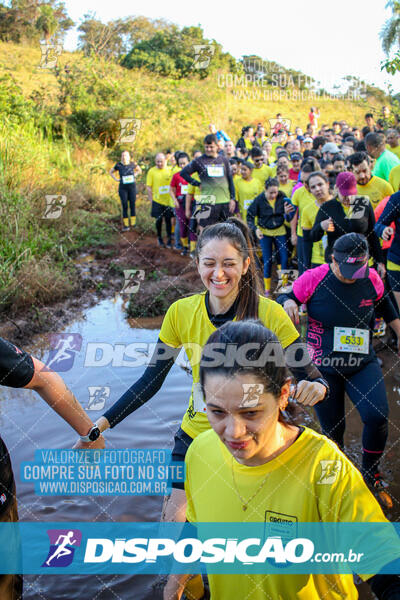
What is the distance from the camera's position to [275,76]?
38344 millimetres

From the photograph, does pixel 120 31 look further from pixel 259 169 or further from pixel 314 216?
pixel 314 216

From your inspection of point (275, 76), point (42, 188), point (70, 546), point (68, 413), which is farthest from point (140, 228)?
point (275, 76)

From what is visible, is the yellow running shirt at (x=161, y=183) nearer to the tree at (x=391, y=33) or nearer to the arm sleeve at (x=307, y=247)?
the arm sleeve at (x=307, y=247)

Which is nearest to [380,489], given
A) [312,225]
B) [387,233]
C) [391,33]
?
[387,233]

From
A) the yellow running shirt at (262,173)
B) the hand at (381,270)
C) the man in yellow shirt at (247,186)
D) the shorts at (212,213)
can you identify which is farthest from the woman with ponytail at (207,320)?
the yellow running shirt at (262,173)

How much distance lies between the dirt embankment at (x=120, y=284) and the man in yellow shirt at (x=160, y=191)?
0.64 metres

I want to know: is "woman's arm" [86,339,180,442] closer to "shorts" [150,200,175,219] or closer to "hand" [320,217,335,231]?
"hand" [320,217,335,231]

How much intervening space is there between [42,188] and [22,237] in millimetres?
2248

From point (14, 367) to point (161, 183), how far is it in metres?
10.5

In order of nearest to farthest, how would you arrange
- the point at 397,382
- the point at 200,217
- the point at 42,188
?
the point at 397,382
the point at 200,217
the point at 42,188

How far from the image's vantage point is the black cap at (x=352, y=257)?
3.46 meters

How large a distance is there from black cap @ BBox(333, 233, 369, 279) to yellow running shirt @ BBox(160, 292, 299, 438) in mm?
999

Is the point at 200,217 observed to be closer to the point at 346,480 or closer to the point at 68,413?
the point at 68,413

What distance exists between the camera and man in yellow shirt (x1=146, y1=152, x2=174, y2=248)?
471 inches
